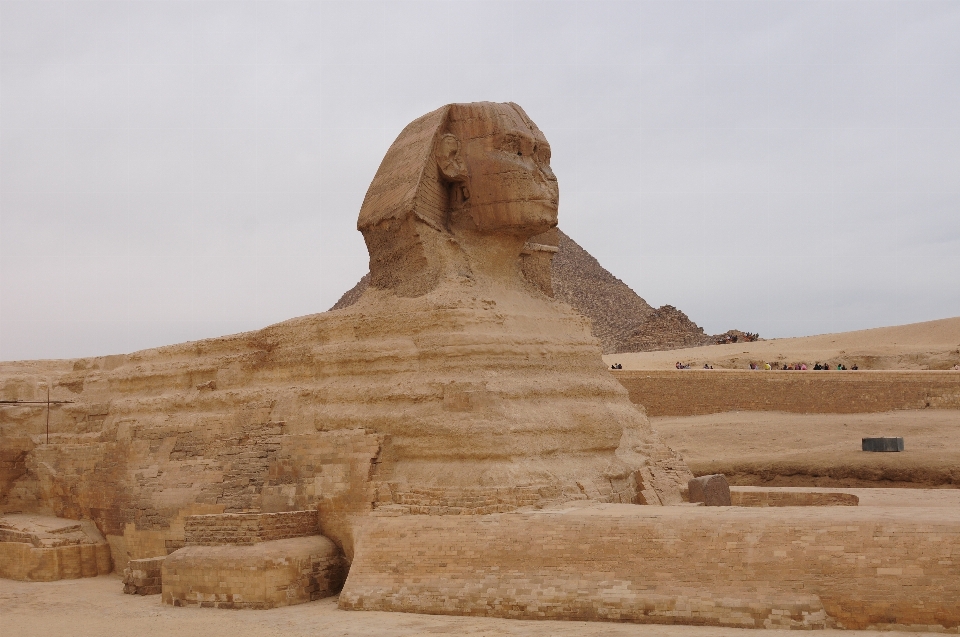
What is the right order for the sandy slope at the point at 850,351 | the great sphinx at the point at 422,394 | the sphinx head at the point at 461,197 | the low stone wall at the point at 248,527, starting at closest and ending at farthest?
the great sphinx at the point at 422,394 < the low stone wall at the point at 248,527 < the sphinx head at the point at 461,197 < the sandy slope at the point at 850,351

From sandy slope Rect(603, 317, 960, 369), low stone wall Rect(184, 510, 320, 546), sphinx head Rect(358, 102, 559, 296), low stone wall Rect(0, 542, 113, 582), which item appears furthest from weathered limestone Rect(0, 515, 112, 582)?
sandy slope Rect(603, 317, 960, 369)

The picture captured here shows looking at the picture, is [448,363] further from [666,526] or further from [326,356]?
[666,526]

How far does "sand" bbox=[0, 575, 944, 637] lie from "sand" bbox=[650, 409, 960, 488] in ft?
34.1

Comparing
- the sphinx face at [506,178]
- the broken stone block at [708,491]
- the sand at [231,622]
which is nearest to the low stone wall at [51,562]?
the sand at [231,622]

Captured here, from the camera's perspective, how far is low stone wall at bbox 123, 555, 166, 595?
32.1 feet

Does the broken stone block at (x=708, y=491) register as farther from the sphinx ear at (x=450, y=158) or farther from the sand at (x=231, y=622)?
the sphinx ear at (x=450, y=158)

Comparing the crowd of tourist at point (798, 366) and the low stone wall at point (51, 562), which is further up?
the crowd of tourist at point (798, 366)

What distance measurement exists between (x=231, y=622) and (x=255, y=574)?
1.87 feet

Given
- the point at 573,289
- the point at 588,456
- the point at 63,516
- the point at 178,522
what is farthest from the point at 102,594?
the point at 573,289

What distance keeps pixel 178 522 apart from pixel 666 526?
5.76 m

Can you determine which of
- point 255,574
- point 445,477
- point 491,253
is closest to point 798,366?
point 491,253

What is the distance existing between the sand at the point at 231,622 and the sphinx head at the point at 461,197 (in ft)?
10.9

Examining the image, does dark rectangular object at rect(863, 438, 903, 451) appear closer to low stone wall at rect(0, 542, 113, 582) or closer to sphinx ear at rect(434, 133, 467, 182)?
sphinx ear at rect(434, 133, 467, 182)

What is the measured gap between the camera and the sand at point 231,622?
6.65m
